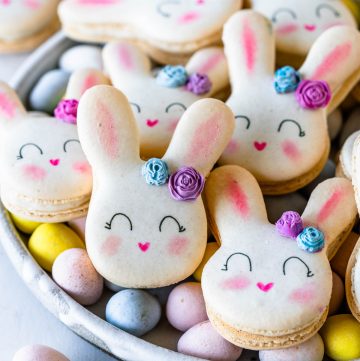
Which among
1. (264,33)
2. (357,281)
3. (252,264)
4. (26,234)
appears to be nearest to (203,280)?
(252,264)

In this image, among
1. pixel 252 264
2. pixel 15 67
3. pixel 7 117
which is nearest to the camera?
pixel 252 264

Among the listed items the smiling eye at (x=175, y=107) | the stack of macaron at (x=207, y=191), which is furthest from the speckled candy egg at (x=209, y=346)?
the smiling eye at (x=175, y=107)

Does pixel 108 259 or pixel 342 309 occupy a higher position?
pixel 108 259

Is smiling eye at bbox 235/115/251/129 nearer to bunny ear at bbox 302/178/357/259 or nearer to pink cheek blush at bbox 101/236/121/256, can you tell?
bunny ear at bbox 302/178/357/259

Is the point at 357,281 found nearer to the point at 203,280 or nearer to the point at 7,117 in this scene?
the point at 203,280

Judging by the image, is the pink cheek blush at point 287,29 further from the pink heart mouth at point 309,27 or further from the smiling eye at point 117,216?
the smiling eye at point 117,216

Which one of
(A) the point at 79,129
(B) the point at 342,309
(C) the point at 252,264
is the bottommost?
(B) the point at 342,309

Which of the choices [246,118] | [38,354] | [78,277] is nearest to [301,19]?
[246,118]

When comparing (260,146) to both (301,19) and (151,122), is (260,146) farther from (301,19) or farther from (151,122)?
(301,19)
